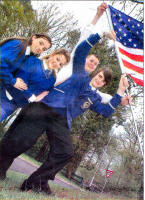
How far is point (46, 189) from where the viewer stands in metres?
1.18

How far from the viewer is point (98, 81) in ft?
4.18

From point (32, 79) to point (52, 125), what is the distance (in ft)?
0.78

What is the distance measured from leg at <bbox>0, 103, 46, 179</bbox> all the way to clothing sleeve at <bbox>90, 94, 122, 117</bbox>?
0.30 metres

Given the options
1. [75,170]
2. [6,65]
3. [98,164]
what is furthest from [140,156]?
[6,65]

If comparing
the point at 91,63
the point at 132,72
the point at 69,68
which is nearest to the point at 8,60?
the point at 69,68

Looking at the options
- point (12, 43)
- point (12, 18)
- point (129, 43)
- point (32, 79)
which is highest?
point (129, 43)

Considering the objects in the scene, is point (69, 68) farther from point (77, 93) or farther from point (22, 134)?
point (22, 134)

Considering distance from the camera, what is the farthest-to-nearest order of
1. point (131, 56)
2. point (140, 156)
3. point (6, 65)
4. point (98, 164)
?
point (131, 56)
point (140, 156)
point (98, 164)
point (6, 65)

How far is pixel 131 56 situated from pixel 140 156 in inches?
24.2

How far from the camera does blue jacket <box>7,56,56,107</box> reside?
1.08m

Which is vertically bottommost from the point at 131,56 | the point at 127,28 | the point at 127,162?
the point at 127,162

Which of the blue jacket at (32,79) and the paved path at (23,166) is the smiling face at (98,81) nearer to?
the blue jacket at (32,79)

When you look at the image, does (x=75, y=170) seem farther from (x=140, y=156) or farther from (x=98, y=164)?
(x=140, y=156)

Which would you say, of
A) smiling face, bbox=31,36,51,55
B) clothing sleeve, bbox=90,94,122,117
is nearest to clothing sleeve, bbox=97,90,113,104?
clothing sleeve, bbox=90,94,122,117
